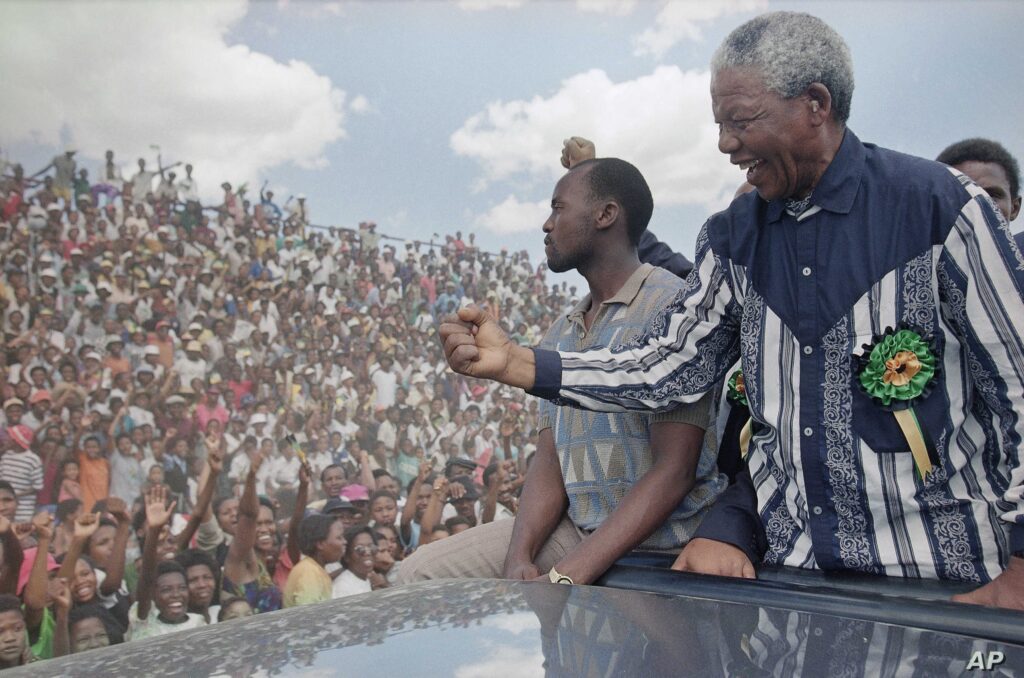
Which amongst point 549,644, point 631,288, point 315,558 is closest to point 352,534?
point 315,558

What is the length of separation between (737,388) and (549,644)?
125 centimetres

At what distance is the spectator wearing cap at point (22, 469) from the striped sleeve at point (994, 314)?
18.2 ft

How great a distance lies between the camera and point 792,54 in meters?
1.53

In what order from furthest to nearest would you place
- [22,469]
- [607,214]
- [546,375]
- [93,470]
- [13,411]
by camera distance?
[13,411] → [93,470] → [22,469] → [607,214] → [546,375]

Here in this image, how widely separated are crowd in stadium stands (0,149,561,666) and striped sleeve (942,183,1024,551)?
4389mm

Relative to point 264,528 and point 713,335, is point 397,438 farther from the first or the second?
point 713,335

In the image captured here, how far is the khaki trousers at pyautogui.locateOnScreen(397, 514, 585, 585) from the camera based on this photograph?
2.22 m

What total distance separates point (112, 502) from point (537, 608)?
5439mm

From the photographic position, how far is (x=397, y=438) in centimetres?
810

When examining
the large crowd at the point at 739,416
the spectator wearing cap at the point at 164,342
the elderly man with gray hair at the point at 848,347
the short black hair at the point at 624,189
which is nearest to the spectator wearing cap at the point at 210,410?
the spectator wearing cap at the point at 164,342

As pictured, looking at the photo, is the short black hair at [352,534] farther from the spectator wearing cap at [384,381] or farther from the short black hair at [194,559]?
the spectator wearing cap at [384,381]

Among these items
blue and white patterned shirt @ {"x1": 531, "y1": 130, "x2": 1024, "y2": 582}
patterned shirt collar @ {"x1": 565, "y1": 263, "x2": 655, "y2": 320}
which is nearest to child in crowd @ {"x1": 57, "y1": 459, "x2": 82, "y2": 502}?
patterned shirt collar @ {"x1": 565, "y1": 263, "x2": 655, "y2": 320}

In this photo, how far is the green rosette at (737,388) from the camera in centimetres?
206

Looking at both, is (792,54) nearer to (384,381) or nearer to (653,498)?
(653,498)
